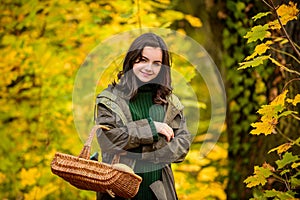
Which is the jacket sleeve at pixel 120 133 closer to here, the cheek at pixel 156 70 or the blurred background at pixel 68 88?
the cheek at pixel 156 70

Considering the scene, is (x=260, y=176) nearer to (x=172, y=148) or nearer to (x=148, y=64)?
(x=172, y=148)

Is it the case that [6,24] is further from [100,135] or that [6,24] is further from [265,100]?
[100,135]

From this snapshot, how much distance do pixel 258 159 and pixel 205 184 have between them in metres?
1.23

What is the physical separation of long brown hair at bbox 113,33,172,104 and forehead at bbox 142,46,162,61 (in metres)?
0.02

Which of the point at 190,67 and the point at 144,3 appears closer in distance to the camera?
the point at 190,67

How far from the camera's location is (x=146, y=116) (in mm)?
3082

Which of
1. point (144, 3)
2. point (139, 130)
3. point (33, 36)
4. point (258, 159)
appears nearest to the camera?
point (139, 130)

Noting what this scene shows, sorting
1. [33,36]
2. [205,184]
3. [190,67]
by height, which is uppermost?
[33,36]

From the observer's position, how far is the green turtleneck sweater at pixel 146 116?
3.06 m

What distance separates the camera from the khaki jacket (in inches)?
115

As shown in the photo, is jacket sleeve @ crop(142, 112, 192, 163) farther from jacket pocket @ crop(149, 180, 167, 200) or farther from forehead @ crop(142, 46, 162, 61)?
forehead @ crop(142, 46, 162, 61)

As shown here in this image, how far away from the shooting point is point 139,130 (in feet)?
9.62

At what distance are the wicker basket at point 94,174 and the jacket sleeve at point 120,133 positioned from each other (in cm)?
13

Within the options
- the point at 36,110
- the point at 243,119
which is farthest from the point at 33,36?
the point at 243,119
